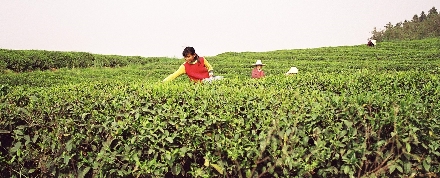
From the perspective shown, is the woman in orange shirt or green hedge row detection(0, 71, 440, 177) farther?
the woman in orange shirt

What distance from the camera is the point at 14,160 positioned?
4.37 meters

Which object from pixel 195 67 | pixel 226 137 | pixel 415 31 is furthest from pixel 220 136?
pixel 415 31

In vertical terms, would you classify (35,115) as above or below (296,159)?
above

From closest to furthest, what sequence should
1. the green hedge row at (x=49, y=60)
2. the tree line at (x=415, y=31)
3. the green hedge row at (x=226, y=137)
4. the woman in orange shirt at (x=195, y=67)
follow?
the green hedge row at (x=226, y=137), the woman in orange shirt at (x=195, y=67), the green hedge row at (x=49, y=60), the tree line at (x=415, y=31)

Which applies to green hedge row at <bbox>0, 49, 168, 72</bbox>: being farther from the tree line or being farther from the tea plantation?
the tree line

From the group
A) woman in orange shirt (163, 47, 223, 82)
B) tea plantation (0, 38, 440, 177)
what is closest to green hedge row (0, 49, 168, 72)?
woman in orange shirt (163, 47, 223, 82)

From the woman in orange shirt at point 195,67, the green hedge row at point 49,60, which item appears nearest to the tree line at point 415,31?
the green hedge row at point 49,60

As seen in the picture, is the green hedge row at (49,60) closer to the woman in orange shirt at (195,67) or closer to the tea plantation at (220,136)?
the woman in orange shirt at (195,67)

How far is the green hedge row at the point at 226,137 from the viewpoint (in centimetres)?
338

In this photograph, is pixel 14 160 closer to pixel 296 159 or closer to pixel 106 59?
pixel 296 159

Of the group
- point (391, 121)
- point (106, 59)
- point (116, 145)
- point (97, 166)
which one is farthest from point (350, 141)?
point (106, 59)

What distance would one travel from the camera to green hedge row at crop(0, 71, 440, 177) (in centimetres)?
338

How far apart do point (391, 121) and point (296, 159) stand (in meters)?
1.01

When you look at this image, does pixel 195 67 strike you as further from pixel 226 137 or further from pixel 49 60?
pixel 49 60
